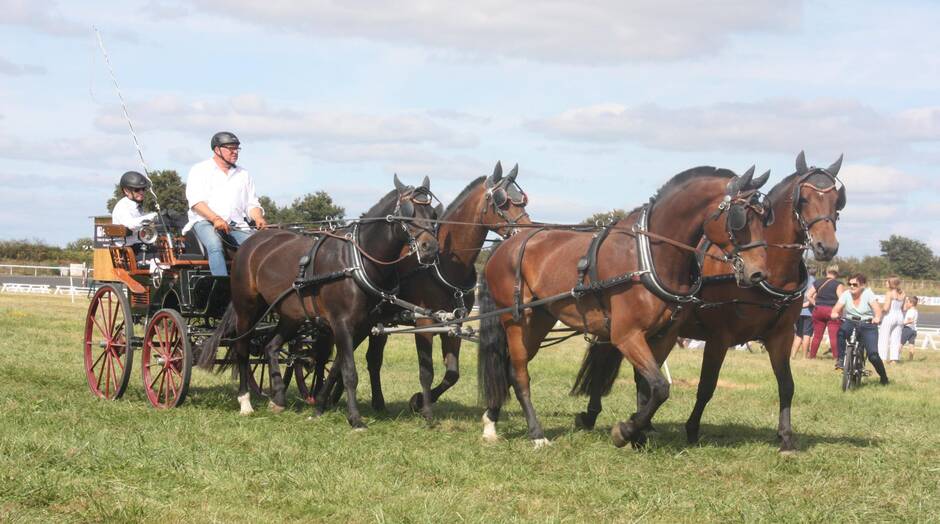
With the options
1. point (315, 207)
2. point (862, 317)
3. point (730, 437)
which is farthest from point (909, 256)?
point (730, 437)

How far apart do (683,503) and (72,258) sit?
6139cm

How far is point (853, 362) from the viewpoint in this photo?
16406 mm

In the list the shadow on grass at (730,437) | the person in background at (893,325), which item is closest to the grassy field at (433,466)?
the shadow on grass at (730,437)

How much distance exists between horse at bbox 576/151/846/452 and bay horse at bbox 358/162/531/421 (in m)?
1.97

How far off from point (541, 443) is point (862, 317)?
9467mm

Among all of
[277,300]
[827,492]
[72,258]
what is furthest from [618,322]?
[72,258]

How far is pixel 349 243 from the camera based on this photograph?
428 inches

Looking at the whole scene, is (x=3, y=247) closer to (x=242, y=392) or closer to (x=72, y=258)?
(x=72, y=258)

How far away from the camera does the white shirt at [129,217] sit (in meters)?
12.4

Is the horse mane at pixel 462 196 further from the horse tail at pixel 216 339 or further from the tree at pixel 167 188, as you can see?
the tree at pixel 167 188

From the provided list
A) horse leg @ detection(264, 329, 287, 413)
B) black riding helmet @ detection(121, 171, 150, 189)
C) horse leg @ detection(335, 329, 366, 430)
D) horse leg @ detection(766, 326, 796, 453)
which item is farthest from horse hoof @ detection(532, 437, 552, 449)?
black riding helmet @ detection(121, 171, 150, 189)

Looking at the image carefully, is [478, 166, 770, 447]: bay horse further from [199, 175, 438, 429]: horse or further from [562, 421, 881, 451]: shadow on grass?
[199, 175, 438, 429]: horse

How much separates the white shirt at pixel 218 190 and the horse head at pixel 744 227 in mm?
5705

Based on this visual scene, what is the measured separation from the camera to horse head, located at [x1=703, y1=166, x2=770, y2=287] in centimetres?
850
